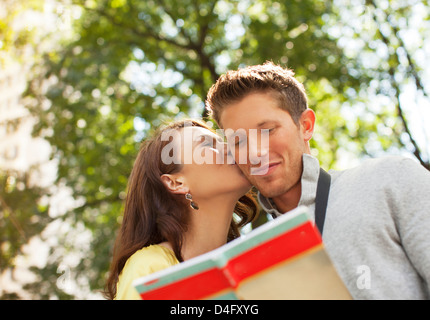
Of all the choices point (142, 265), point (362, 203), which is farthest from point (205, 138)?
point (362, 203)

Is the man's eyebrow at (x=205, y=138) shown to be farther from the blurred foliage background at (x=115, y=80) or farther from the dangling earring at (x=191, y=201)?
the blurred foliage background at (x=115, y=80)

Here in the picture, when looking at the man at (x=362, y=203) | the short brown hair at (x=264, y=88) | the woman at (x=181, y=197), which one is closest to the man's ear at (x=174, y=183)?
the woman at (x=181, y=197)

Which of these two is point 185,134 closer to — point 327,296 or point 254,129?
point 254,129

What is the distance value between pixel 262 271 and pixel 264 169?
116cm

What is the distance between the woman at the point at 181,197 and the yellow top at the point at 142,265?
150 mm

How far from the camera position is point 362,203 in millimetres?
1996

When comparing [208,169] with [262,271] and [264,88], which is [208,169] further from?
[262,271]

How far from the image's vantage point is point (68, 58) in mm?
10094

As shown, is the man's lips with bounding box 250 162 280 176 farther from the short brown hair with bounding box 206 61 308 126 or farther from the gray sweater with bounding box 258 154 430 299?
the gray sweater with bounding box 258 154 430 299

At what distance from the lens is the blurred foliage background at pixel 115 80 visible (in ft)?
32.5

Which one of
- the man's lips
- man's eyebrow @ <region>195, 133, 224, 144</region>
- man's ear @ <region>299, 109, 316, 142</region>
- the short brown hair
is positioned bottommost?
the man's lips

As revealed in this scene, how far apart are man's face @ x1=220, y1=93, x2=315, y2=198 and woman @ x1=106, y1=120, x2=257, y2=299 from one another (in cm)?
51

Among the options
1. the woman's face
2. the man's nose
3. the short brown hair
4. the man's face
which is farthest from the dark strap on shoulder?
the woman's face

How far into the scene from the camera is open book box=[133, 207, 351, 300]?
1.39 metres
